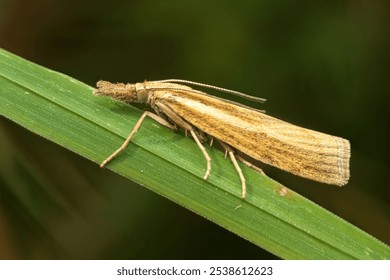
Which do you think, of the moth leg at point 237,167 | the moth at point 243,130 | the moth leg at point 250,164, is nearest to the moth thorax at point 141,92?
the moth at point 243,130

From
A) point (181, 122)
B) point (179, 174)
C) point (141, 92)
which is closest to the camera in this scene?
point (179, 174)

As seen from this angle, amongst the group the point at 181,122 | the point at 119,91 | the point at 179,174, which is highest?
the point at 119,91

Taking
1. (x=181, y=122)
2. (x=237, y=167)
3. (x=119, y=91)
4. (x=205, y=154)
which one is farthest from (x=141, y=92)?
(x=237, y=167)

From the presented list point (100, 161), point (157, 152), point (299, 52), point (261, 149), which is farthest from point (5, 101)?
point (299, 52)

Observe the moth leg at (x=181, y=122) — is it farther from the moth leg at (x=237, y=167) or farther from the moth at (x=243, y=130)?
the moth leg at (x=237, y=167)

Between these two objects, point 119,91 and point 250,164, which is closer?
point 250,164

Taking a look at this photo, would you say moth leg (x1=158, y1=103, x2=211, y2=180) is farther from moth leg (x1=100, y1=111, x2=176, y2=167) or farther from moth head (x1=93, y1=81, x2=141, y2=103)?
moth head (x1=93, y1=81, x2=141, y2=103)

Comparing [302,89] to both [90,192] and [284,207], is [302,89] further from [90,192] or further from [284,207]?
[90,192]

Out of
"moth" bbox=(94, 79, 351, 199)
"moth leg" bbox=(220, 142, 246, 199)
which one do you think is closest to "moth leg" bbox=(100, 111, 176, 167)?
"moth" bbox=(94, 79, 351, 199)

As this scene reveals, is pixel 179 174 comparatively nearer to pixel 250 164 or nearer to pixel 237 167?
pixel 237 167
